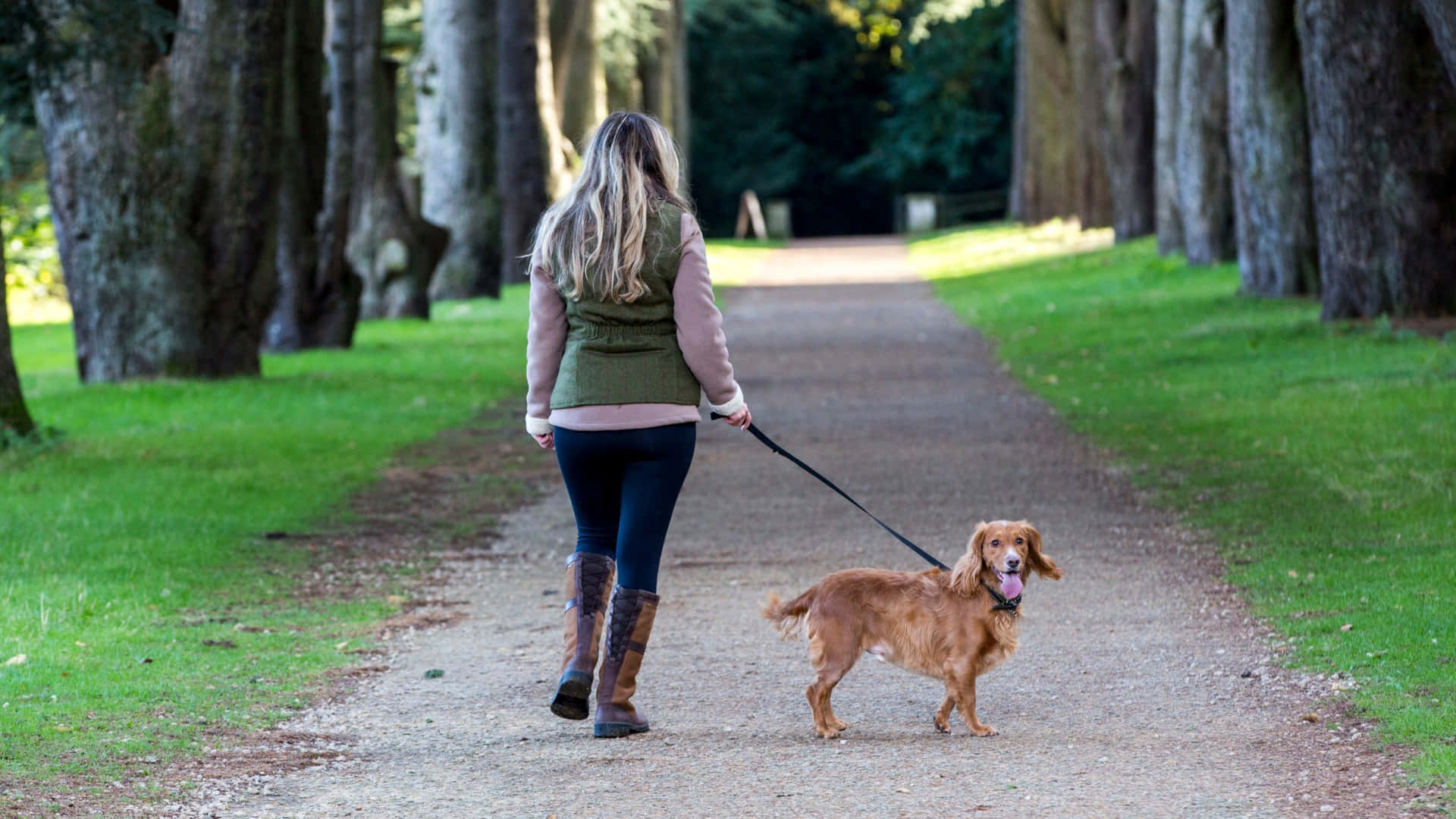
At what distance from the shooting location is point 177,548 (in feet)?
31.6

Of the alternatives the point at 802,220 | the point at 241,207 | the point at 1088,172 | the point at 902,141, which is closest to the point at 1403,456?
the point at 241,207

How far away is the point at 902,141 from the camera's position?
65.6 metres

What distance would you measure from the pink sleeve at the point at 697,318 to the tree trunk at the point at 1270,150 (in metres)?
16.6

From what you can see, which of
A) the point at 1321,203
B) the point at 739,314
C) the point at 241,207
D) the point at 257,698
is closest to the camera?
the point at 257,698

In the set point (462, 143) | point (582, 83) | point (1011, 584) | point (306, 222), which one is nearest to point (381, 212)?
point (462, 143)

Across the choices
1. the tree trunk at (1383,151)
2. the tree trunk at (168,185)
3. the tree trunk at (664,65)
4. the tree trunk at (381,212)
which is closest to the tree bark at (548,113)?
the tree trunk at (381,212)

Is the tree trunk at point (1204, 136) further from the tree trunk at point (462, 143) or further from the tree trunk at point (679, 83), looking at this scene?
the tree trunk at point (679, 83)

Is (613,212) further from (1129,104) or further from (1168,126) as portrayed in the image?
(1129,104)

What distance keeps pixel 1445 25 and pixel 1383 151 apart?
5.19 meters

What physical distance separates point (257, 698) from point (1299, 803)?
3497mm

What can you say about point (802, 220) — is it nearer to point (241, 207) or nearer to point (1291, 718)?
point (241, 207)

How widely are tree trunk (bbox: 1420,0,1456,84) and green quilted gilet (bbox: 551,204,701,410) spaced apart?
8484 millimetres

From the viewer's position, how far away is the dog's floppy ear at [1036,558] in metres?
5.93

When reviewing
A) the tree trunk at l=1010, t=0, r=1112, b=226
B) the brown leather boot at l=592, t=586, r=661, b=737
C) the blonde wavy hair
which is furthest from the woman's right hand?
the tree trunk at l=1010, t=0, r=1112, b=226
